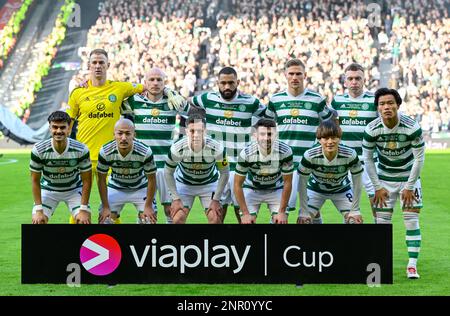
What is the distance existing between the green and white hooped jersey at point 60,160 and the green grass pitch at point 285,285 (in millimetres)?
971

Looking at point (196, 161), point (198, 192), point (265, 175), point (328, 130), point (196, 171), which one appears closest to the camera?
point (328, 130)

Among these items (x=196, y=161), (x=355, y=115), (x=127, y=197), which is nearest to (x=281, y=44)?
(x=355, y=115)

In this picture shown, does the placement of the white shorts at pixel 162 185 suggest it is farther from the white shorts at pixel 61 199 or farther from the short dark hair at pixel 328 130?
the short dark hair at pixel 328 130

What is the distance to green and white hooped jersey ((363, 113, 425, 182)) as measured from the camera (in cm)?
809

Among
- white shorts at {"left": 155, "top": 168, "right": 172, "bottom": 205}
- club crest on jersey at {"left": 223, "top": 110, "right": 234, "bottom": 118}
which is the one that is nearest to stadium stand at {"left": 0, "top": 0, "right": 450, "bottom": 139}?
white shorts at {"left": 155, "top": 168, "right": 172, "bottom": 205}

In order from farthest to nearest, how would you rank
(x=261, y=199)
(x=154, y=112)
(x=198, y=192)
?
(x=154, y=112), (x=198, y=192), (x=261, y=199)

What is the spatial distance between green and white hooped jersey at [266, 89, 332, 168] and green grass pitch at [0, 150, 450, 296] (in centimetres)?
151

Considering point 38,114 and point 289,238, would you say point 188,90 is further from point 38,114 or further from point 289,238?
point 289,238

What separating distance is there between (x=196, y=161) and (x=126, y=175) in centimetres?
70

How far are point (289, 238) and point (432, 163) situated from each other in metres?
16.9

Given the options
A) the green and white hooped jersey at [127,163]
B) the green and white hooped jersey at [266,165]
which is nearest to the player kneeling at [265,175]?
the green and white hooped jersey at [266,165]

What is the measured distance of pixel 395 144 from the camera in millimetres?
8156

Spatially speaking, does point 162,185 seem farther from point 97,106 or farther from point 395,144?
point 395,144

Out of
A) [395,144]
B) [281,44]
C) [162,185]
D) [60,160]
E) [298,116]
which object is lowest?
[281,44]
